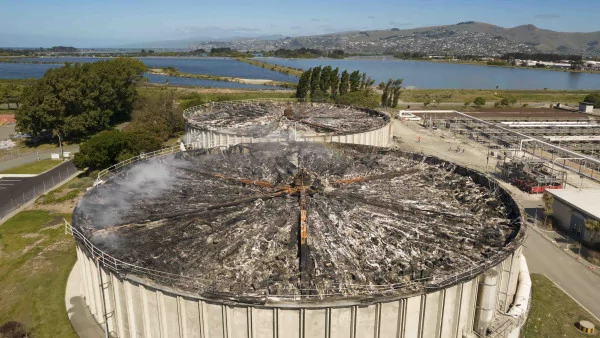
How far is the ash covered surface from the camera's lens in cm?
1611

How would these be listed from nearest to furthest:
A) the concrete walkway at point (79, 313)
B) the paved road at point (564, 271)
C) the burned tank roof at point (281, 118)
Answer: the concrete walkway at point (79, 313)
the paved road at point (564, 271)
the burned tank roof at point (281, 118)

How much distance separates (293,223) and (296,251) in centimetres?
221

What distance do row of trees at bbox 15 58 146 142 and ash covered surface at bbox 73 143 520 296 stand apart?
38.1 m

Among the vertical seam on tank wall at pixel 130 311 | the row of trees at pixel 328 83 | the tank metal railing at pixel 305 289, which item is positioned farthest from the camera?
the row of trees at pixel 328 83

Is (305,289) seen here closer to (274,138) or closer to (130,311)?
(130,311)

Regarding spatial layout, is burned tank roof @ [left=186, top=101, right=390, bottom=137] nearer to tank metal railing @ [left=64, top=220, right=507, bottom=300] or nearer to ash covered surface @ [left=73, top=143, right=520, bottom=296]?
ash covered surface @ [left=73, top=143, right=520, bottom=296]

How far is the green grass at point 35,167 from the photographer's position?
4600 cm

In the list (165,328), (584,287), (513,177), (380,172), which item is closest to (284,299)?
(165,328)

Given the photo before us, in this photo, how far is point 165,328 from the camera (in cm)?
1520

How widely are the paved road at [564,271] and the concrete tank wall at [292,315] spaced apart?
10.5 m

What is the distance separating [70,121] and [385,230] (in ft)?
174

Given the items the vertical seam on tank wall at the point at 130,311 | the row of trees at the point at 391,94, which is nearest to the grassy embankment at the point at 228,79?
the row of trees at the point at 391,94

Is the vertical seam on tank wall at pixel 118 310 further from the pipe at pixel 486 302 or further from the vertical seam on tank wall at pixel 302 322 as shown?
the pipe at pixel 486 302

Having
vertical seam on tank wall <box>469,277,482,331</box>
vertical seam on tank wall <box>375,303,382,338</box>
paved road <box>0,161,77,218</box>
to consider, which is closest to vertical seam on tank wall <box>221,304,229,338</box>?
vertical seam on tank wall <box>375,303,382,338</box>
